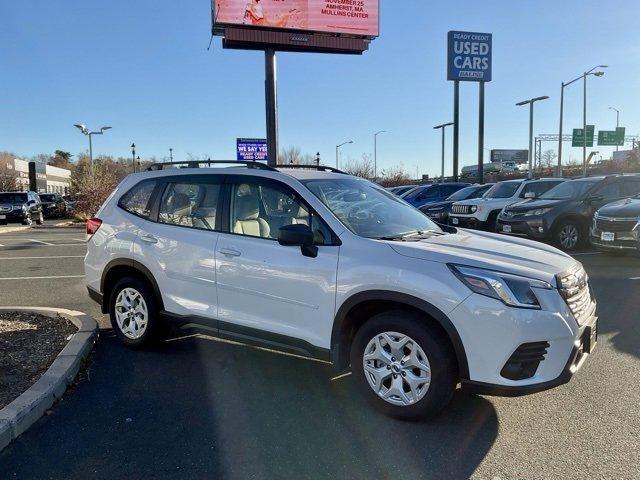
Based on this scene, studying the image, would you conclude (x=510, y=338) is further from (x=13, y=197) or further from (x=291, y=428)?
(x=13, y=197)

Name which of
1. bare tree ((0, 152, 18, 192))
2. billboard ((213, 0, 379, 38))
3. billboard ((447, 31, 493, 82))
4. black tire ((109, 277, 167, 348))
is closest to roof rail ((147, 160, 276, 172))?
black tire ((109, 277, 167, 348))

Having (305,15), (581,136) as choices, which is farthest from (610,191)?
(581,136)

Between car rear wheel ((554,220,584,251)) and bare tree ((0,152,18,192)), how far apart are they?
6959 cm

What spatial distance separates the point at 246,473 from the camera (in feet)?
10.0

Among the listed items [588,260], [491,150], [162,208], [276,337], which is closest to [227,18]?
[588,260]

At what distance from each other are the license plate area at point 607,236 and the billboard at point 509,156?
10385cm

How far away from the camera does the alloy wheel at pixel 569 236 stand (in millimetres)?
11984

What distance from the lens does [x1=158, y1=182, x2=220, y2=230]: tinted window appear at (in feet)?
15.6

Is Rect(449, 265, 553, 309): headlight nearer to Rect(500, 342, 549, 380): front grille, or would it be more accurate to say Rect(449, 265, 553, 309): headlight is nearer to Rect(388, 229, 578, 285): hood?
Rect(388, 229, 578, 285): hood

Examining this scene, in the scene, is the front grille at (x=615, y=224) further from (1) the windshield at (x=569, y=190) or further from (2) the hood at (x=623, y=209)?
(1) the windshield at (x=569, y=190)

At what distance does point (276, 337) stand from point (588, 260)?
8.70 metres

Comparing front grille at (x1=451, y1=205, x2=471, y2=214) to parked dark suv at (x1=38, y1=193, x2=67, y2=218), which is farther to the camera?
parked dark suv at (x1=38, y1=193, x2=67, y2=218)

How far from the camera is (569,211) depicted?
Result: 11898 millimetres

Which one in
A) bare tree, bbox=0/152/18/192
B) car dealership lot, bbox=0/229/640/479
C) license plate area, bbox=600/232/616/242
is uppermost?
bare tree, bbox=0/152/18/192
